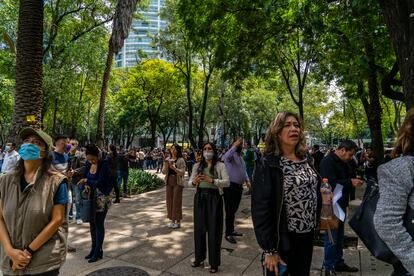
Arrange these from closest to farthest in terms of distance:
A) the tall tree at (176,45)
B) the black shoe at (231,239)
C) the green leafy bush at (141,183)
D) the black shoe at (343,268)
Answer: the black shoe at (343,268) → the black shoe at (231,239) → the green leafy bush at (141,183) → the tall tree at (176,45)

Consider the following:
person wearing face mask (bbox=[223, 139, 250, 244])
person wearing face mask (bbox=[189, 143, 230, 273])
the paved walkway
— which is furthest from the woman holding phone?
person wearing face mask (bbox=[189, 143, 230, 273])

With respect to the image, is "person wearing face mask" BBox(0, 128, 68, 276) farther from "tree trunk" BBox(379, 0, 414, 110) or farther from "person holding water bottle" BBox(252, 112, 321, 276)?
"tree trunk" BBox(379, 0, 414, 110)

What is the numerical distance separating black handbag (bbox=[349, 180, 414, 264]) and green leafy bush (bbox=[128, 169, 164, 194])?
33.3 ft

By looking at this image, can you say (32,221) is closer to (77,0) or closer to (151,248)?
(151,248)

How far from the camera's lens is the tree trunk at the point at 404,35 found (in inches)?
171

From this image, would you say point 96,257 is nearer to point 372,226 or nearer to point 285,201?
point 285,201

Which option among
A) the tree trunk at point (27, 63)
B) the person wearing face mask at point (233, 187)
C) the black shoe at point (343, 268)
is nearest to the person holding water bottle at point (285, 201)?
the black shoe at point (343, 268)

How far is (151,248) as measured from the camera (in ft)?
17.3

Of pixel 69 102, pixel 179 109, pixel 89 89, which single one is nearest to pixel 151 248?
pixel 69 102

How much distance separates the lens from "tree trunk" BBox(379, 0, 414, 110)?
436 centimetres

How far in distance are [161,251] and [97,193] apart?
1428 millimetres

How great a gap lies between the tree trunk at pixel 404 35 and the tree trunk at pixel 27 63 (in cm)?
679

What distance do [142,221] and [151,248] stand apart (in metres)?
2.05

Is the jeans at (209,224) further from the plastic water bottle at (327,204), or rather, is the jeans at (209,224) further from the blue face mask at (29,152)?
the blue face mask at (29,152)
